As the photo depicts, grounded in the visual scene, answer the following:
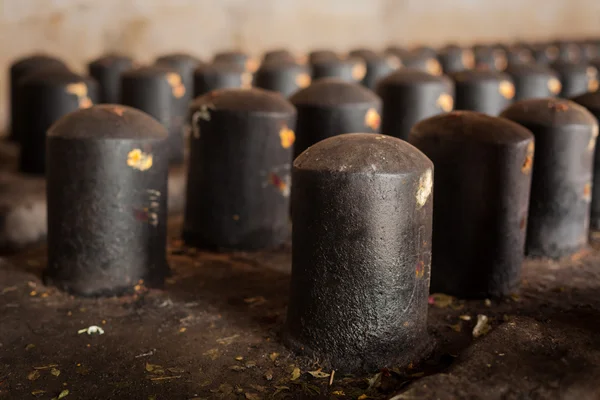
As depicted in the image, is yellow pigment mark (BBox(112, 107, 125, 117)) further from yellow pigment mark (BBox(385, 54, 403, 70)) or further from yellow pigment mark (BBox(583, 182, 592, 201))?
yellow pigment mark (BBox(385, 54, 403, 70))

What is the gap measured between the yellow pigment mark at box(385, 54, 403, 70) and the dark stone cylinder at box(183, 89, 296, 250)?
388cm

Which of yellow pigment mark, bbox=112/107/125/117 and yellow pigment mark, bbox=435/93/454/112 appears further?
yellow pigment mark, bbox=435/93/454/112

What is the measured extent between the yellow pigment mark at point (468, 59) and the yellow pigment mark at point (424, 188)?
679cm

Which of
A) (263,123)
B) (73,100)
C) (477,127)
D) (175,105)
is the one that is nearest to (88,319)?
(263,123)

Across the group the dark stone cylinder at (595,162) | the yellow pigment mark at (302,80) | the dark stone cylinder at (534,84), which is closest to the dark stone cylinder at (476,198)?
the dark stone cylinder at (595,162)

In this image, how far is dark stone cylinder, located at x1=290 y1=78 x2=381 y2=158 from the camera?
4.53m

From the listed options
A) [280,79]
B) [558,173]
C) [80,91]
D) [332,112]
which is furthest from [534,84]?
[80,91]

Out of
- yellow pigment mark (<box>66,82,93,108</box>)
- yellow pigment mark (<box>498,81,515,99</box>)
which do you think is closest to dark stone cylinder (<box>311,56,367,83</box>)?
yellow pigment mark (<box>498,81,515,99</box>)

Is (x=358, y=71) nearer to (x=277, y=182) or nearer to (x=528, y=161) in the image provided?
(x=277, y=182)

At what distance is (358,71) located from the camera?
746 cm

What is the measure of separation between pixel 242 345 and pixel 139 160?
1044mm

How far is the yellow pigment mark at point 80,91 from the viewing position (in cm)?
535

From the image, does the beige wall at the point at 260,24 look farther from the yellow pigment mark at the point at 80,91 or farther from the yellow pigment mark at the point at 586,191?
the yellow pigment mark at the point at 586,191

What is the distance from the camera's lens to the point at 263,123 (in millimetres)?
4129
